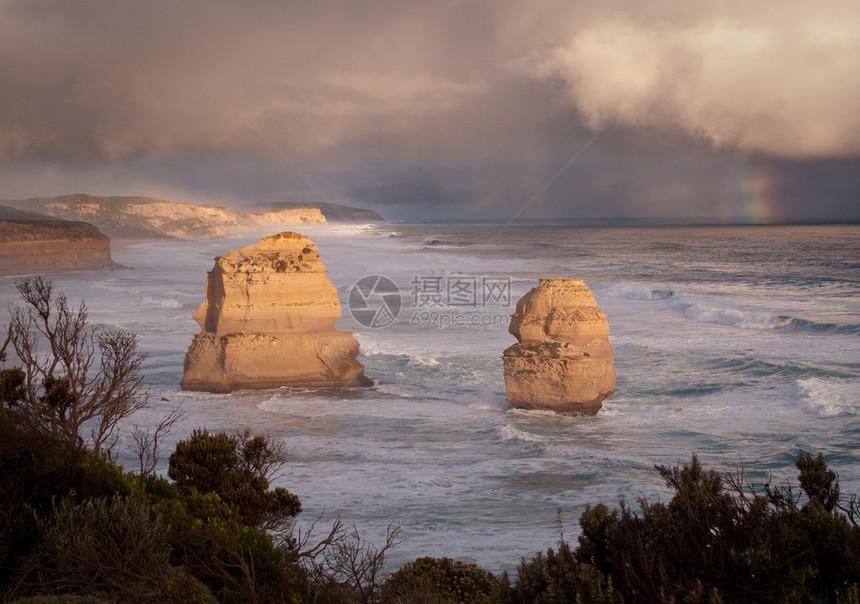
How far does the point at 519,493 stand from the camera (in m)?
13.0

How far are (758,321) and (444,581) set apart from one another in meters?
30.5

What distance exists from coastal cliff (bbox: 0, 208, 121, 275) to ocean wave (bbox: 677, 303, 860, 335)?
150ft

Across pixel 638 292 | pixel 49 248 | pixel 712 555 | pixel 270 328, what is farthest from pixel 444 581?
pixel 49 248

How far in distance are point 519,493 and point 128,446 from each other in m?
8.78

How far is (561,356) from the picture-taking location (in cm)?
1748

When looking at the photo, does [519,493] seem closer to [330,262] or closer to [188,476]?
[188,476]

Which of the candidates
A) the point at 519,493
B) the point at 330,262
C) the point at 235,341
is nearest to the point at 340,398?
the point at 235,341

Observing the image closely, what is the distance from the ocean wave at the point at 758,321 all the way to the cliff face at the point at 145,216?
334 ft

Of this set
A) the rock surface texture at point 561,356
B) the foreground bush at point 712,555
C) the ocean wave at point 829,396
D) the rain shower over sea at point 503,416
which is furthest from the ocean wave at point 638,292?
the foreground bush at point 712,555

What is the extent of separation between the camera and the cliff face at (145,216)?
12188 centimetres

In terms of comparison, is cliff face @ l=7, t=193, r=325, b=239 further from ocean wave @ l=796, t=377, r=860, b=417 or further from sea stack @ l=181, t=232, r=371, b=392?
ocean wave @ l=796, t=377, r=860, b=417

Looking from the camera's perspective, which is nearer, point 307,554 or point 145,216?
point 307,554

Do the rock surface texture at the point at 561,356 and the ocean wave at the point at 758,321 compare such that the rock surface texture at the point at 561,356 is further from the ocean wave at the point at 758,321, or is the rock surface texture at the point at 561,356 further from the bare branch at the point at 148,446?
the ocean wave at the point at 758,321

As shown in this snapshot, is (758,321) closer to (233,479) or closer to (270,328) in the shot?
(270,328)
